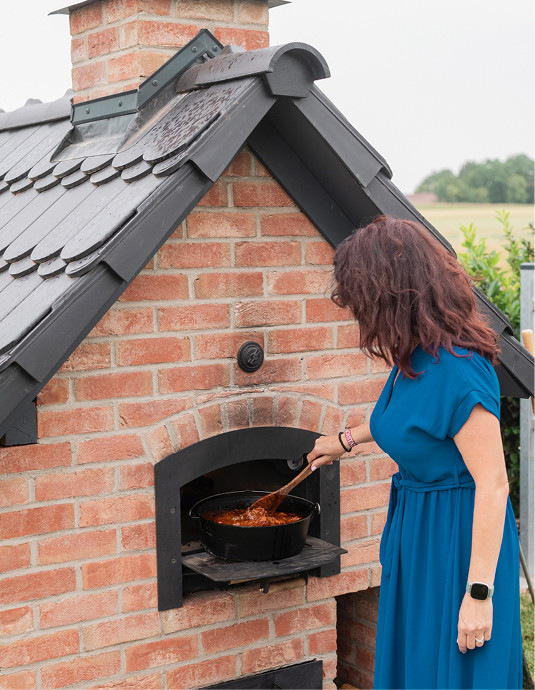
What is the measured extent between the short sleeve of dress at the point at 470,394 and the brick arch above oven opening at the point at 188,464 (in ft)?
2.73

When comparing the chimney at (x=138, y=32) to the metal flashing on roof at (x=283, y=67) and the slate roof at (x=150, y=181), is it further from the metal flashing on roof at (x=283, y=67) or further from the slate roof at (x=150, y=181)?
the metal flashing on roof at (x=283, y=67)

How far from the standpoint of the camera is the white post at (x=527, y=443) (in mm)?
5727

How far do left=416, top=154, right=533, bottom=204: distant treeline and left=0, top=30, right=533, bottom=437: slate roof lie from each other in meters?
13.6

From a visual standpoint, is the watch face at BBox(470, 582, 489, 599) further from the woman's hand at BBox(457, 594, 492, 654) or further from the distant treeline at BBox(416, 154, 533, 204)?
the distant treeline at BBox(416, 154, 533, 204)

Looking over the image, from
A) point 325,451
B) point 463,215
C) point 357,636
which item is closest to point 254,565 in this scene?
point 325,451

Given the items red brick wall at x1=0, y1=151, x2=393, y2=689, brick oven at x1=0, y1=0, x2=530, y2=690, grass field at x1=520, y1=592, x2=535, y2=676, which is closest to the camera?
brick oven at x1=0, y1=0, x2=530, y2=690

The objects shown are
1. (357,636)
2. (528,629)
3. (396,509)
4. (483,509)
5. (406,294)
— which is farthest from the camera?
(528,629)

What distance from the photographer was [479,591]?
7.97 feet

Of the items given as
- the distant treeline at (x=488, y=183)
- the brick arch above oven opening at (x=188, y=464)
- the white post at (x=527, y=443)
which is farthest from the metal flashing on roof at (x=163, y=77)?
the distant treeline at (x=488, y=183)

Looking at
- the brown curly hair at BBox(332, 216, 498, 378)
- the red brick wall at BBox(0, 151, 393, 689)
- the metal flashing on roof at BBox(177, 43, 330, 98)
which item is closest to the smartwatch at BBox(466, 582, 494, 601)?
the brown curly hair at BBox(332, 216, 498, 378)

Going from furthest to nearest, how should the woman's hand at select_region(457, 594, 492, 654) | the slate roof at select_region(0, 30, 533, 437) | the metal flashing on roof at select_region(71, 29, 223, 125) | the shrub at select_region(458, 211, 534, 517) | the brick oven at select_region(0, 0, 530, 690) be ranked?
the shrub at select_region(458, 211, 534, 517)
the metal flashing on roof at select_region(71, 29, 223, 125)
the brick oven at select_region(0, 0, 530, 690)
the woman's hand at select_region(457, 594, 492, 654)
the slate roof at select_region(0, 30, 533, 437)

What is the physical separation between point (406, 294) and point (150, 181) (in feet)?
2.74

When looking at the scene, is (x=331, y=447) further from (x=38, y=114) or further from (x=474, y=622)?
(x=38, y=114)

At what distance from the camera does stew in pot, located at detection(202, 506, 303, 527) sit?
3.10 metres
